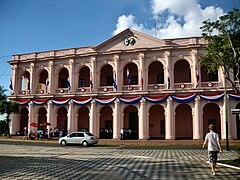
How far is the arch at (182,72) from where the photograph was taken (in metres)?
30.7

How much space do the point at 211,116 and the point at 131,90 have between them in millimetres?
9755

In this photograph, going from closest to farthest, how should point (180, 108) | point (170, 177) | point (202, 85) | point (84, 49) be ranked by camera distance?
point (170, 177) < point (202, 85) < point (180, 108) < point (84, 49)

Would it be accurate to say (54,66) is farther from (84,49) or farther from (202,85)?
(202,85)

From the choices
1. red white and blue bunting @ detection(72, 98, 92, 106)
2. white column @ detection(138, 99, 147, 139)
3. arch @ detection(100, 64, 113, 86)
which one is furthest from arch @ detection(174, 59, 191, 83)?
red white and blue bunting @ detection(72, 98, 92, 106)

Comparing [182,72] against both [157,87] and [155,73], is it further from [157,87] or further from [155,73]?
[157,87]

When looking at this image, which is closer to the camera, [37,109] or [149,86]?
[149,86]

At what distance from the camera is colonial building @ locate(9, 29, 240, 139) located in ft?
91.4

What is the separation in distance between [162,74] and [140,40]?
5.01 m

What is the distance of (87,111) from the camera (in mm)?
34031

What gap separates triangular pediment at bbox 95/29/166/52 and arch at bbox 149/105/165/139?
7.53m

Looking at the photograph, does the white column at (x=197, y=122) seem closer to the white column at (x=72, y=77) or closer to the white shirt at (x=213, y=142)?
the white column at (x=72, y=77)

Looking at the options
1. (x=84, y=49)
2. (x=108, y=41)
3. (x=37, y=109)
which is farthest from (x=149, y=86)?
(x=37, y=109)

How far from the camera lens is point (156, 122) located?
31344mm

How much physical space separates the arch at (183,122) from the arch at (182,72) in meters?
3.13
